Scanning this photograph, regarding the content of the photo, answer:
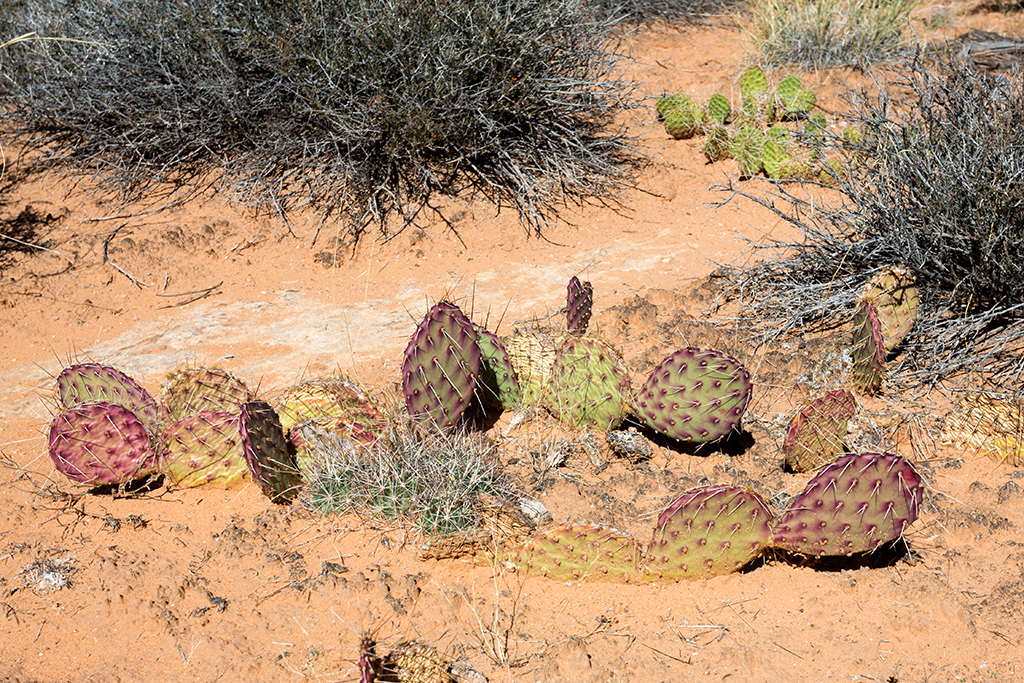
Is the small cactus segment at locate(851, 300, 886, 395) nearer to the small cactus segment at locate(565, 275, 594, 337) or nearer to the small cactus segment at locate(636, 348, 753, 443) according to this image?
the small cactus segment at locate(636, 348, 753, 443)

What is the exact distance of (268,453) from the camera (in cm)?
269

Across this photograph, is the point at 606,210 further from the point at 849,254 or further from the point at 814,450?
the point at 814,450

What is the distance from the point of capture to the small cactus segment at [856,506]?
2.42 m

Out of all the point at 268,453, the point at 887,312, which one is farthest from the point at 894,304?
the point at 268,453

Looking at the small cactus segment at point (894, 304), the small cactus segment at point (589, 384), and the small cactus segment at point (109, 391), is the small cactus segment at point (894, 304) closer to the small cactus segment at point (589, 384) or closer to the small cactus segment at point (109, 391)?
the small cactus segment at point (589, 384)

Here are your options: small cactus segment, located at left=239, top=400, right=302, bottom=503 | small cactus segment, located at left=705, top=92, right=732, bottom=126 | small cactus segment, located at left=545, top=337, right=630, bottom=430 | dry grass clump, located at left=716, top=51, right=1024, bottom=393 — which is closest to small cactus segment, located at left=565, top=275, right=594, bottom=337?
small cactus segment, located at left=545, top=337, right=630, bottom=430

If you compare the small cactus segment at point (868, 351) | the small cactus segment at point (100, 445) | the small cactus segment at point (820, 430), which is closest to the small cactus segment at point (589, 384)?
the small cactus segment at point (820, 430)

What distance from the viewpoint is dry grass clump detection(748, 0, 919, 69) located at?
24.6ft

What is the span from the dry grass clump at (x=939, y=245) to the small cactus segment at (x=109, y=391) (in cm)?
264

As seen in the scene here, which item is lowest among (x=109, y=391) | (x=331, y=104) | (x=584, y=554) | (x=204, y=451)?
(x=584, y=554)

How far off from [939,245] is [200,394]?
10.2ft

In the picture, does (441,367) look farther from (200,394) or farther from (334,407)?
(200,394)

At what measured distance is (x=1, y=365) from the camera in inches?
160

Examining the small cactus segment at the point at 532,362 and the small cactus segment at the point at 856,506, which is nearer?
the small cactus segment at the point at 856,506
